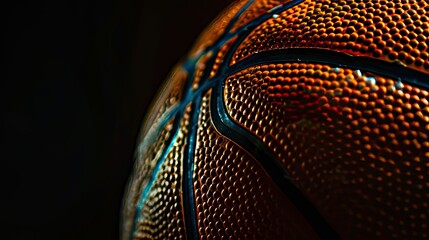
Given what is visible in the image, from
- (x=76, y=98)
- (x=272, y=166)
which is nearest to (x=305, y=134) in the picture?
(x=272, y=166)

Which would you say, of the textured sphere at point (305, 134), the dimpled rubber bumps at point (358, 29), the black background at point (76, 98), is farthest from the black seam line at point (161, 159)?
the black background at point (76, 98)

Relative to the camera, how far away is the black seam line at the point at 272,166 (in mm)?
533

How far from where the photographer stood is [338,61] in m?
0.58

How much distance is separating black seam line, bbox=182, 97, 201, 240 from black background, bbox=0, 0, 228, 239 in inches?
34.0

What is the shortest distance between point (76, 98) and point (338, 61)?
41.7 inches

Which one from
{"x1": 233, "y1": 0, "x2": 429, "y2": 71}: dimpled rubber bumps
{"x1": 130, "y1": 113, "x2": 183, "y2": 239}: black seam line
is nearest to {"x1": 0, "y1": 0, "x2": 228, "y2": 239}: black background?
{"x1": 130, "y1": 113, "x2": 183, "y2": 239}: black seam line

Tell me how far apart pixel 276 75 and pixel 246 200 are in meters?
0.14

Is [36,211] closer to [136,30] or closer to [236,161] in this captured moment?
[136,30]

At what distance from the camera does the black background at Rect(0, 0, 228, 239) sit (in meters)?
1.44

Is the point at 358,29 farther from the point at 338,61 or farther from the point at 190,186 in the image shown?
the point at 190,186

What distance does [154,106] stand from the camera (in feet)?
2.67

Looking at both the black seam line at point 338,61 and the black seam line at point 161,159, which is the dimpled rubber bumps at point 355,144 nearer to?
the black seam line at point 338,61

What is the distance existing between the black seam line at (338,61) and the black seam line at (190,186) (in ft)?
0.28

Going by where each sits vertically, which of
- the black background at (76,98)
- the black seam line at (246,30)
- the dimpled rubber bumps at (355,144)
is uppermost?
the black background at (76,98)
